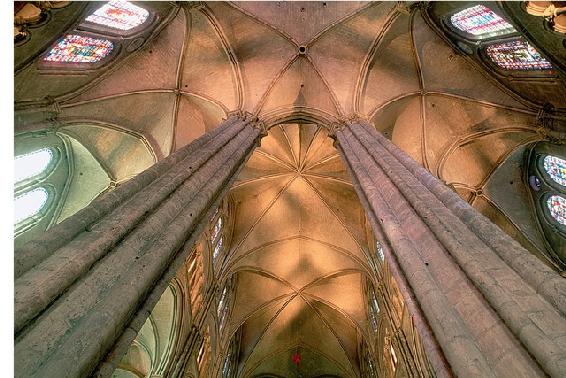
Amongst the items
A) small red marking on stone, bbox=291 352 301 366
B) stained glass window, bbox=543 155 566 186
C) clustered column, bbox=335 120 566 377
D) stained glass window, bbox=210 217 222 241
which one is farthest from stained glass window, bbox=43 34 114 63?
small red marking on stone, bbox=291 352 301 366

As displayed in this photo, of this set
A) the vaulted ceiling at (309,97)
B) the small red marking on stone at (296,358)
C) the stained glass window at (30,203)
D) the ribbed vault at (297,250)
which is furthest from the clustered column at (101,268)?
the small red marking on stone at (296,358)

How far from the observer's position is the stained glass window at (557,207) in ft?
42.4

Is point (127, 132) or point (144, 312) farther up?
point (127, 132)

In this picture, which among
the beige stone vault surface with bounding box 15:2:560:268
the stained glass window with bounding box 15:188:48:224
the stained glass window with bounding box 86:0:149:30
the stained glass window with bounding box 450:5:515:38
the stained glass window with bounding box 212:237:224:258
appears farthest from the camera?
the stained glass window with bounding box 212:237:224:258

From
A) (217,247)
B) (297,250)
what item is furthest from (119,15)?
(297,250)

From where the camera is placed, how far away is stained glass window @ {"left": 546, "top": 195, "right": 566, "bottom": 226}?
12.9 m

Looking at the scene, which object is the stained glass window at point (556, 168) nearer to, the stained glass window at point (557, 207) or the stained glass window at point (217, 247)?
the stained glass window at point (557, 207)

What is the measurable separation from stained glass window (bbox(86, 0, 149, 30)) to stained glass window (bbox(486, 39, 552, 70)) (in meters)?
10.7

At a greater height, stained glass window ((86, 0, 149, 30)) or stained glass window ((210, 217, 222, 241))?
stained glass window ((86, 0, 149, 30))

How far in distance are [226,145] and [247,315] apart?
10.6 meters

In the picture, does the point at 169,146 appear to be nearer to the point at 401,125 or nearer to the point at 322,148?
the point at 322,148

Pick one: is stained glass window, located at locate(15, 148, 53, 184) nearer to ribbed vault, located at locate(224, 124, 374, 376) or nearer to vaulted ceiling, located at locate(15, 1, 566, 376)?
vaulted ceiling, located at locate(15, 1, 566, 376)

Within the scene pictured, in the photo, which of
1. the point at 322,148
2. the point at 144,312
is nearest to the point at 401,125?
the point at 322,148

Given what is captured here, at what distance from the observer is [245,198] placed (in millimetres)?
17062
